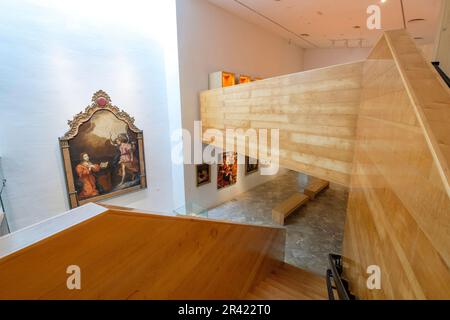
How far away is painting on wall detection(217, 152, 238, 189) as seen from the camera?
23.5 feet

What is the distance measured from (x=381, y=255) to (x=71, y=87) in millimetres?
5314

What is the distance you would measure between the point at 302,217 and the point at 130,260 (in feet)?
20.9

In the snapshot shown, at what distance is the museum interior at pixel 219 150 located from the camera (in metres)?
0.87

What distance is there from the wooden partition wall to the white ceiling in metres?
3.84

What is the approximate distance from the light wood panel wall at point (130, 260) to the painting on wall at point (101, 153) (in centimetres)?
400

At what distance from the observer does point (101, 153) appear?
466 centimetres

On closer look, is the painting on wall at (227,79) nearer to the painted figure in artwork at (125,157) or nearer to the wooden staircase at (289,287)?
the painted figure in artwork at (125,157)

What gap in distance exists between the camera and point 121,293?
1053mm

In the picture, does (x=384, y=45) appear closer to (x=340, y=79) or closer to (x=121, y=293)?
(x=340, y=79)

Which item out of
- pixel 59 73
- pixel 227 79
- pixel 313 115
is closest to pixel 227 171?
pixel 227 79

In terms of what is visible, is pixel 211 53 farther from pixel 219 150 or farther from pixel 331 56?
pixel 331 56

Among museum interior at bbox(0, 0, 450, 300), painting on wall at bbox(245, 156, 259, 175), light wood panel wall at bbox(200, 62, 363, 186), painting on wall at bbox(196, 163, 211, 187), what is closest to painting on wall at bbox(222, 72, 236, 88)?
museum interior at bbox(0, 0, 450, 300)

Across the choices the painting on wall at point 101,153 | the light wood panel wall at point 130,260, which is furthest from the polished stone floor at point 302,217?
the light wood panel wall at point 130,260

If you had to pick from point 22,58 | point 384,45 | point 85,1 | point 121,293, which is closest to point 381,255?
point 121,293
